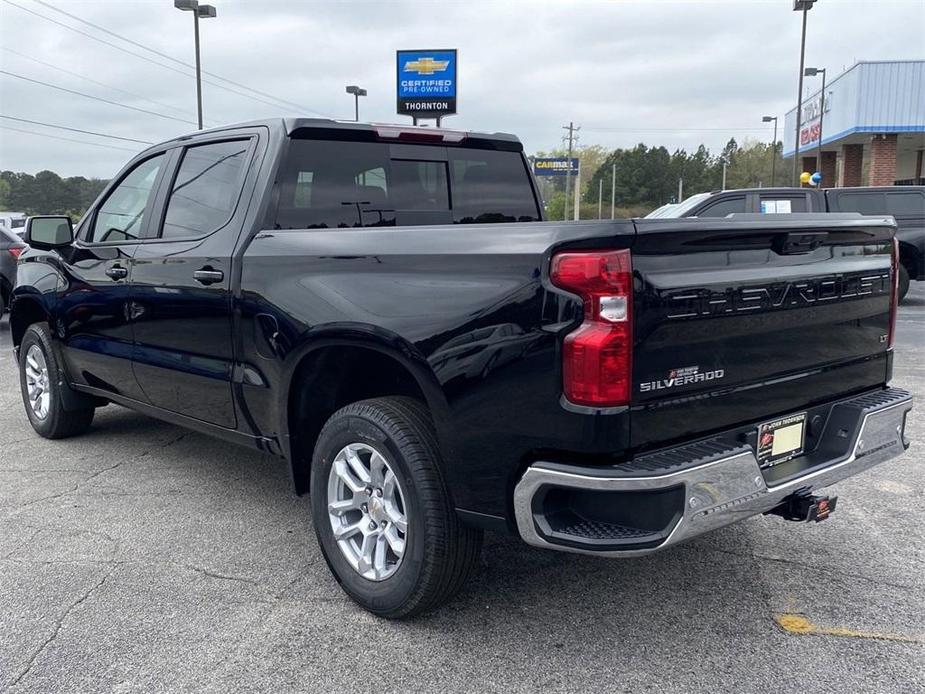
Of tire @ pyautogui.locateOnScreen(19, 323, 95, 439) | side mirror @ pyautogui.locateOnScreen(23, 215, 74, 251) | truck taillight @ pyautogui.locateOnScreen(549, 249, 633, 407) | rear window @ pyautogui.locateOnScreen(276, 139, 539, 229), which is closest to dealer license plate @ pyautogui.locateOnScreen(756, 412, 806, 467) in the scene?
truck taillight @ pyautogui.locateOnScreen(549, 249, 633, 407)

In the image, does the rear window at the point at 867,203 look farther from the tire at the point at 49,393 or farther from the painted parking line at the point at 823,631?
the tire at the point at 49,393

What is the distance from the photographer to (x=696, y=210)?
39.0 feet

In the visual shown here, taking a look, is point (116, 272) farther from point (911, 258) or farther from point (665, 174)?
point (665, 174)

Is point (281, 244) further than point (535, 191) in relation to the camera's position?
No

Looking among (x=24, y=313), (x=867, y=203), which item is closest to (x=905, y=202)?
(x=867, y=203)

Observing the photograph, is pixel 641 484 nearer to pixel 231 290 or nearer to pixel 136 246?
pixel 231 290

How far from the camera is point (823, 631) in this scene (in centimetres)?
308

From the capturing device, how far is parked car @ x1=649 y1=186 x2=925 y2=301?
1220cm

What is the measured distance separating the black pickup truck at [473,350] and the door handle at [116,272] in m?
0.01

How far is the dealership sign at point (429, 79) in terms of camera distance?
93.5 ft

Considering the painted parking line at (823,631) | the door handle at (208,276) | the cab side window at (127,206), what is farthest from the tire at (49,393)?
the painted parking line at (823,631)

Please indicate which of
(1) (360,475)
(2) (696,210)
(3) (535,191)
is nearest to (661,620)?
(1) (360,475)

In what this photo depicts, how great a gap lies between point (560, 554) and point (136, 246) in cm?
278

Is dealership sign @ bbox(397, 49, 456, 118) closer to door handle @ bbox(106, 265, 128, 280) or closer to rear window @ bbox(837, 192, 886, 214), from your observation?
rear window @ bbox(837, 192, 886, 214)
